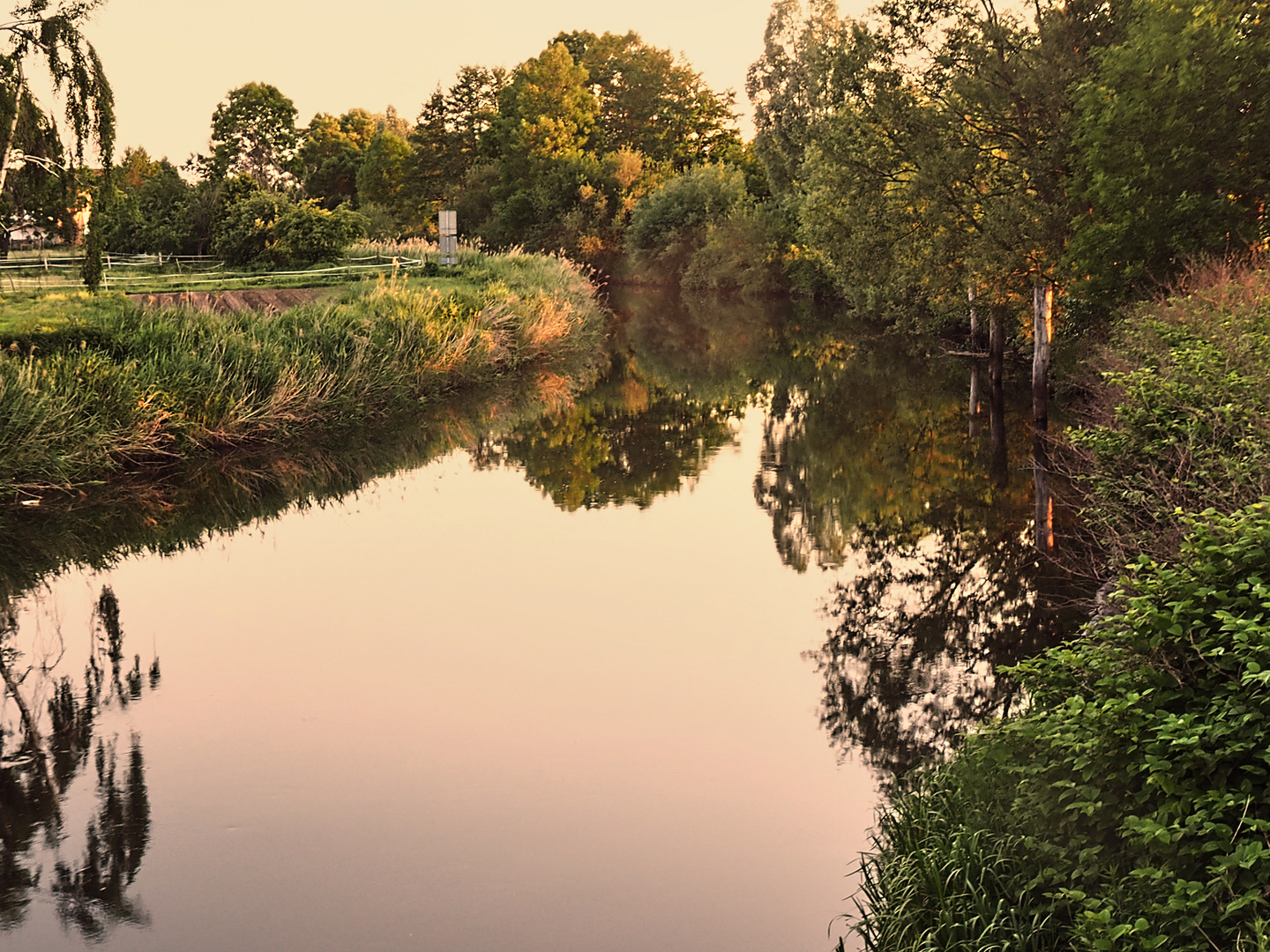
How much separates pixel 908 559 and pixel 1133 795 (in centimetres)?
956

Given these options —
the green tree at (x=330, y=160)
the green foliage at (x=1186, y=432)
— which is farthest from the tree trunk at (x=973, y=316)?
the green tree at (x=330, y=160)

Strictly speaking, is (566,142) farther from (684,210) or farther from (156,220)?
(156,220)

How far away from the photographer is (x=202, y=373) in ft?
65.8

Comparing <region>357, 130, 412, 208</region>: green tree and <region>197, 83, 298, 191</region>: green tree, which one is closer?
<region>197, 83, 298, 191</region>: green tree

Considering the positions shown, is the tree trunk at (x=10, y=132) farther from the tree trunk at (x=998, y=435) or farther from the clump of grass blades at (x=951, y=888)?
the clump of grass blades at (x=951, y=888)

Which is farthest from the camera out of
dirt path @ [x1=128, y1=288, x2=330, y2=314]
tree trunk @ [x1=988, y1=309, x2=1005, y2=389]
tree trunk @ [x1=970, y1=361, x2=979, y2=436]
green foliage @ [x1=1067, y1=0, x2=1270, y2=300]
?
dirt path @ [x1=128, y1=288, x2=330, y2=314]

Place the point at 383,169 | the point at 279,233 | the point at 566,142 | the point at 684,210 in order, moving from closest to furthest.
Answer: the point at 279,233, the point at 684,210, the point at 566,142, the point at 383,169

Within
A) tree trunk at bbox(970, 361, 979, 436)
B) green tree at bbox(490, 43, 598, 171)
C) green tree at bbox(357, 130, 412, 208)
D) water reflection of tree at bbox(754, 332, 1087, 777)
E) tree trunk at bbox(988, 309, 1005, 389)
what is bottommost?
water reflection of tree at bbox(754, 332, 1087, 777)

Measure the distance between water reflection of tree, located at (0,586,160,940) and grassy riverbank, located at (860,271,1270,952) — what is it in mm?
4664

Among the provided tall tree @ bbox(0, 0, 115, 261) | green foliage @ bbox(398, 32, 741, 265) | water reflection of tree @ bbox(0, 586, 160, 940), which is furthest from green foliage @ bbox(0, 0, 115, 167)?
green foliage @ bbox(398, 32, 741, 265)

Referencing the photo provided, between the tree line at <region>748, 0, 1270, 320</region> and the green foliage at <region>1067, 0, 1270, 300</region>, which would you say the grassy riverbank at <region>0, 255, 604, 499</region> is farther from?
the green foliage at <region>1067, 0, 1270, 300</region>

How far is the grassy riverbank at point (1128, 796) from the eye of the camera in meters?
4.56

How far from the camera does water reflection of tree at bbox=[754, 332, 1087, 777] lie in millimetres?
10188

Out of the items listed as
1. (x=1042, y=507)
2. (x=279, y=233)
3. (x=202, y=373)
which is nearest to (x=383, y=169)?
(x=279, y=233)
